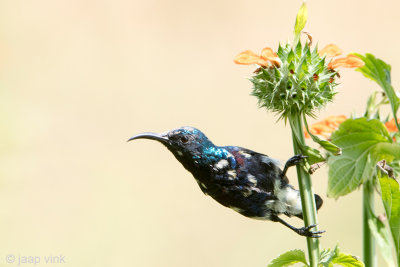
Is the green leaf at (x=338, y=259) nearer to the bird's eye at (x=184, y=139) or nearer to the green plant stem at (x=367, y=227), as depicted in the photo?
the green plant stem at (x=367, y=227)

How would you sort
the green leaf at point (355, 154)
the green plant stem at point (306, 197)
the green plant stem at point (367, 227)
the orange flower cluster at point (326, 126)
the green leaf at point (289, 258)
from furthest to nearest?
the orange flower cluster at point (326, 126) < the green plant stem at point (367, 227) < the green leaf at point (355, 154) < the green leaf at point (289, 258) < the green plant stem at point (306, 197)

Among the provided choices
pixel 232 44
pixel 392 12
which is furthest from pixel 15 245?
pixel 392 12

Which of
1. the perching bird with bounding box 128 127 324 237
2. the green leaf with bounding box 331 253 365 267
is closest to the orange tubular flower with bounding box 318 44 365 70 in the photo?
the green leaf with bounding box 331 253 365 267

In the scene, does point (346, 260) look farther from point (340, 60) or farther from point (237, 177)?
point (237, 177)

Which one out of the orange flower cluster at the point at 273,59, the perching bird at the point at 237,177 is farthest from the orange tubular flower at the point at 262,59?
the perching bird at the point at 237,177

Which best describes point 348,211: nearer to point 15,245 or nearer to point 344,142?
point 15,245
